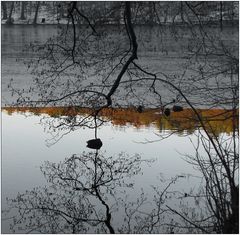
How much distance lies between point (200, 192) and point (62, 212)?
4.64ft

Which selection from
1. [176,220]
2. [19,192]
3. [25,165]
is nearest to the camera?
[176,220]

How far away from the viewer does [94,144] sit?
7945 millimetres

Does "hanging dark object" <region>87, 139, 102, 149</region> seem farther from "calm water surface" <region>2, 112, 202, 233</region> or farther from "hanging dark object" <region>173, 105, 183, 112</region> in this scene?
"hanging dark object" <region>173, 105, 183, 112</region>

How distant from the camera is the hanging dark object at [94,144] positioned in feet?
26.1

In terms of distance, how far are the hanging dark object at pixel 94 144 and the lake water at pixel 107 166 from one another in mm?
84

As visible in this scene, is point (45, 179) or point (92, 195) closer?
point (92, 195)

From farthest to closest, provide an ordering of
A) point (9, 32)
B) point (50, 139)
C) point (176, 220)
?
1. point (9, 32)
2. point (50, 139)
3. point (176, 220)

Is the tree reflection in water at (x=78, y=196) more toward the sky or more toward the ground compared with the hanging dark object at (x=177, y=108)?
more toward the ground

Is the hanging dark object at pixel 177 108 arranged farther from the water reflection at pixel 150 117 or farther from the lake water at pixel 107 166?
the lake water at pixel 107 166

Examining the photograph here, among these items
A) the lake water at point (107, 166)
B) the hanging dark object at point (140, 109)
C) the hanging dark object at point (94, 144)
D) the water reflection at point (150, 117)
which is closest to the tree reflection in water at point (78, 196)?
the lake water at point (107, 166)

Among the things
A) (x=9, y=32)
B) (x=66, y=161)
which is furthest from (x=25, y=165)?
(x=9, y=32)

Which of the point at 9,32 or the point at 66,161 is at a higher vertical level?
the point at 9,32

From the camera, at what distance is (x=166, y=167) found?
23.2 ft

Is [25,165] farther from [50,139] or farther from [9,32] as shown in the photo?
[9,32]
